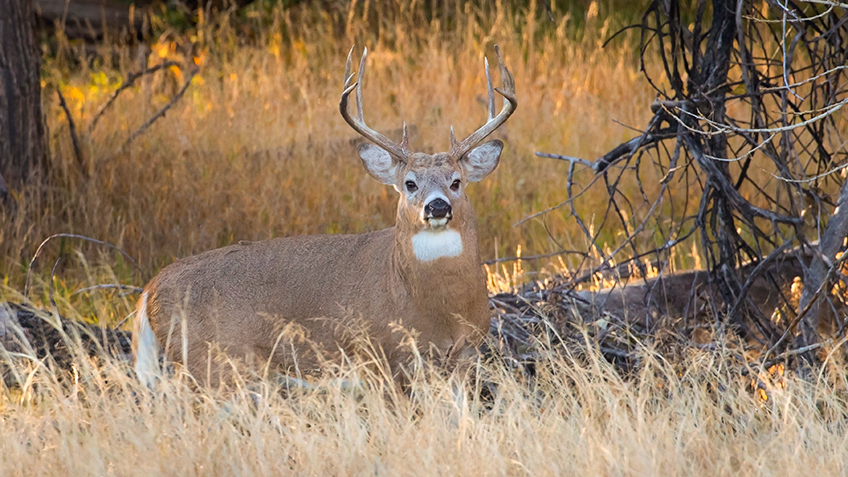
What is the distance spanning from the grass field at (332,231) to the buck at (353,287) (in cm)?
20

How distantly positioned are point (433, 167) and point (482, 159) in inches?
13.5

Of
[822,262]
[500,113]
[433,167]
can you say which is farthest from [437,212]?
[822,262]

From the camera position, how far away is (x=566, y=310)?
17.1ft

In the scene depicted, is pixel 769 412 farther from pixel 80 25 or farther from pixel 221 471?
pixel 80 25

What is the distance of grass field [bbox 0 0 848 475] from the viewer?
332 cm

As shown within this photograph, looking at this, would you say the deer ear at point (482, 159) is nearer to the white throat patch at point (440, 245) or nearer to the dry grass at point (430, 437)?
the white throat patch at point (440, 245)

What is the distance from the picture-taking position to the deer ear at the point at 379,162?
4.62 meters

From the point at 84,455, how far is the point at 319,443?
0.72 m

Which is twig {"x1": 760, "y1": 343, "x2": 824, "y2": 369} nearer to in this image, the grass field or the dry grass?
the grass field

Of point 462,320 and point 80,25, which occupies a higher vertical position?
point 80,25

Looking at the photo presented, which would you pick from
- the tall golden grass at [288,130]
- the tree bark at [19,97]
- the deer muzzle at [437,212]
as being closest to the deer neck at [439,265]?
the deer muzzle at [437,212]

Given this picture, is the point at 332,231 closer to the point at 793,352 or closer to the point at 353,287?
the point at 353,287

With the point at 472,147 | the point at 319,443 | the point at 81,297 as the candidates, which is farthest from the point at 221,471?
the point at 81,297

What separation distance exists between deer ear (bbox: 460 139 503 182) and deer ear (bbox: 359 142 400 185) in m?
0.31
